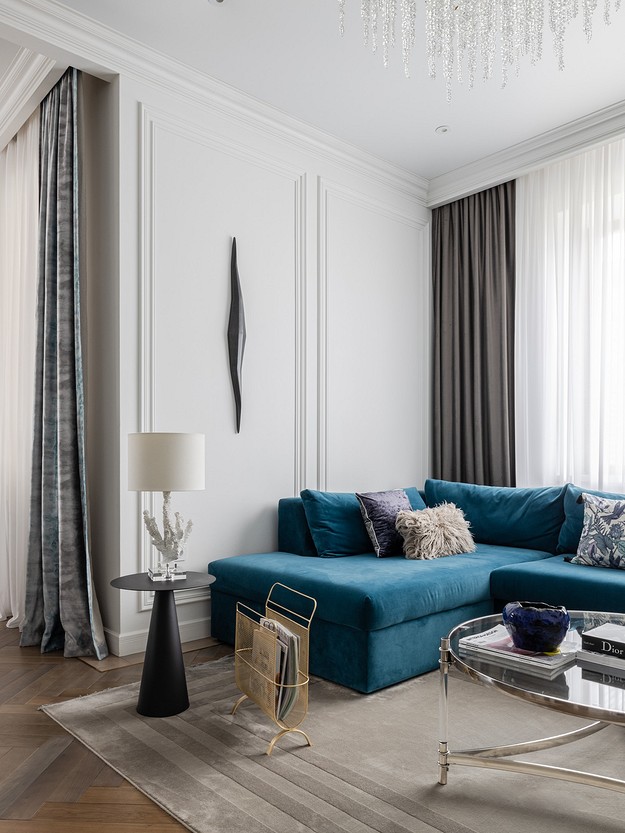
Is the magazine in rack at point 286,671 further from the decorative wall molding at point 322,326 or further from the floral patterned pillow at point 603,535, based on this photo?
the decorative wall molding at point 322,326

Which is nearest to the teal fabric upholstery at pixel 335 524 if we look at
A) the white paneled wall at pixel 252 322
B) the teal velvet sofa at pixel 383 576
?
the teal velvet sofa at pixel 383 576

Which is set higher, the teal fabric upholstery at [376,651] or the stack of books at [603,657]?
the stack of books at [603,657]

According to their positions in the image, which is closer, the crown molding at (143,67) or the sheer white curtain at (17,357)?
the crown molding at (143,67)

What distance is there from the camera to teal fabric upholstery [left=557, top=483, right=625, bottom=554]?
3658 millimetres

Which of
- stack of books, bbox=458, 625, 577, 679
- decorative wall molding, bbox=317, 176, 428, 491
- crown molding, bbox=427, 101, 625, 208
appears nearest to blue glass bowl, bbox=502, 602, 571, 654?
stack of books, bbox=458, 625, 577, 679

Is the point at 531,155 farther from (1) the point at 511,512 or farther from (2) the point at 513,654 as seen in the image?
(2) the point at 513,654

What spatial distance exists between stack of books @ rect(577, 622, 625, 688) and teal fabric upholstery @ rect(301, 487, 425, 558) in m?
1.80

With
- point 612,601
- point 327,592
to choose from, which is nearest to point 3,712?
point 327,592

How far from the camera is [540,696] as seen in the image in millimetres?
1686

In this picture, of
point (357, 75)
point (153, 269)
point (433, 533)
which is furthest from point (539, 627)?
point (357, 75)

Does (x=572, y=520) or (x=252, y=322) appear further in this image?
(x=252, y=322)

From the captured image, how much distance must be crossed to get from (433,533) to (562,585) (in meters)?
0.72

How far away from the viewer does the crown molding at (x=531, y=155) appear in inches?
156

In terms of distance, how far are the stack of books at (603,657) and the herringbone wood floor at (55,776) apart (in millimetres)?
1190
